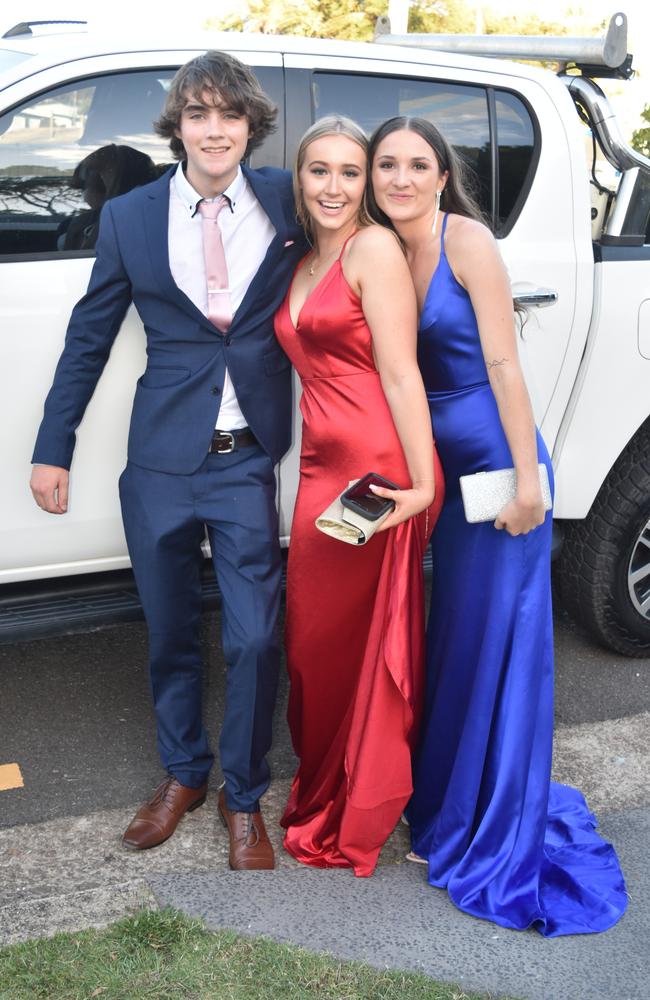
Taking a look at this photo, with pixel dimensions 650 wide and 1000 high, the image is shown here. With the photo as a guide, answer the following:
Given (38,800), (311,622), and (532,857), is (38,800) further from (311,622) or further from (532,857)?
(532,857)

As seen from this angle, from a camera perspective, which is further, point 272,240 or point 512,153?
point 512,153

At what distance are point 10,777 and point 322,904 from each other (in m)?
1.09

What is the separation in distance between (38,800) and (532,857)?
53.7 inches

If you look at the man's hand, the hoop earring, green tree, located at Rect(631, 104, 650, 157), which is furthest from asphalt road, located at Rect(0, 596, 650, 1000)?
green tree, located at Rect(631, 104, 650, 157)

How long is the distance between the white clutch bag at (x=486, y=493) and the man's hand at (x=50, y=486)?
1.00m

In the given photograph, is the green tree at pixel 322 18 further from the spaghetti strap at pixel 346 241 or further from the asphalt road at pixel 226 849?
the spaghetti strap at pixel 346 241

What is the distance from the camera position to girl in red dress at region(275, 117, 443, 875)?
2.62 meters

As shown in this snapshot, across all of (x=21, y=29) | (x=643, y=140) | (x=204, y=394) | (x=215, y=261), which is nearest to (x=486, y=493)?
(x=204, y=394)

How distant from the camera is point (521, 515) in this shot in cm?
270

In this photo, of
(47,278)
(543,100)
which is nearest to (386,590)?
(47,278)

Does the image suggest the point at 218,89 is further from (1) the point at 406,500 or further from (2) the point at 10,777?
(2) the point at 10,777

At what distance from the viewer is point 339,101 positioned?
322cm

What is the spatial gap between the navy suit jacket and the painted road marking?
999mm

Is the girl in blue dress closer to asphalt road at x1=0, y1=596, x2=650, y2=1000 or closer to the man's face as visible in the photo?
asphalt road at x1=0, y1=596, x2=650, y2=1000
